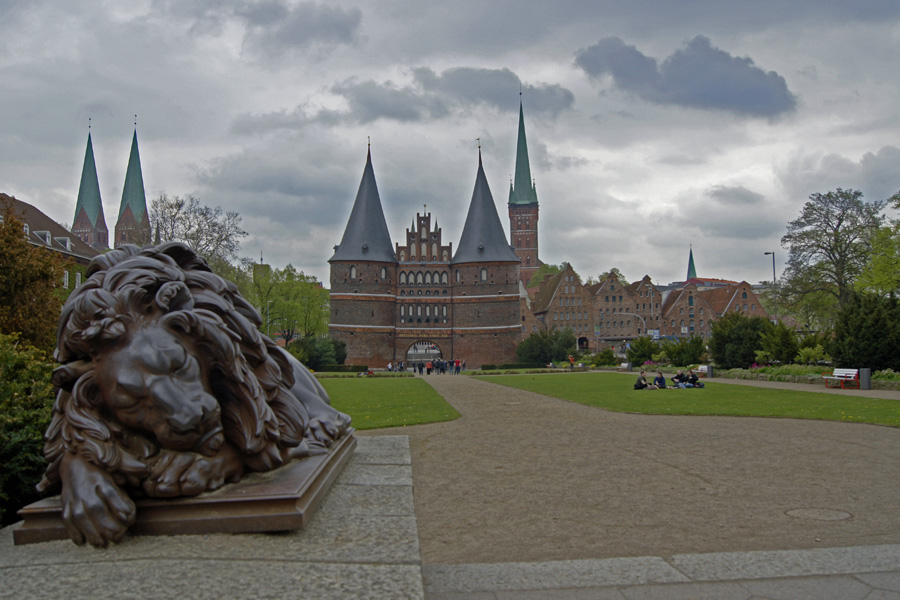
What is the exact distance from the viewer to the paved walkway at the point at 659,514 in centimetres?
336

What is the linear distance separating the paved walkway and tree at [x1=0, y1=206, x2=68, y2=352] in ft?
34.2

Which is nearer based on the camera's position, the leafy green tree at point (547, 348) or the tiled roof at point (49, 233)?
the tiled roof at point (49, 233)

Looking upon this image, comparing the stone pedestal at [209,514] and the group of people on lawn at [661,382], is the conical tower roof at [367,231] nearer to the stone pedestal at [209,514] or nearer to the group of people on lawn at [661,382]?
the group of people on lawn at [661,382]

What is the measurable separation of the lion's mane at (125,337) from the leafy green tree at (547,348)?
48931mm

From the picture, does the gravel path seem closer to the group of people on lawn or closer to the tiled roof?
the group of people on lawn

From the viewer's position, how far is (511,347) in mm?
63750

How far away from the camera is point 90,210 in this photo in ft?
299

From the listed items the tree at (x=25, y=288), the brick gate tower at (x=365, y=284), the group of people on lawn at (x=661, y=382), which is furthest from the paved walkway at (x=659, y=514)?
the brick gate tower at (x=365, y=284)

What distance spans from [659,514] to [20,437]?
14.5 feet

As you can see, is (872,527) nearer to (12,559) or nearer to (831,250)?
(12,559)

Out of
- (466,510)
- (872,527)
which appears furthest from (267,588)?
(872,527)

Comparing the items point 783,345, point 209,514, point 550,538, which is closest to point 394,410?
point 550,538

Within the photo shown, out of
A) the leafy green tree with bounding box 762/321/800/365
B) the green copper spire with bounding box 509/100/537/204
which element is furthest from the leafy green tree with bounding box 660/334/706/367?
the green copper spire with bounding box 509/100/537/204

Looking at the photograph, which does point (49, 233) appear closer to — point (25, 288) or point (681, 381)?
point (25, 288)
